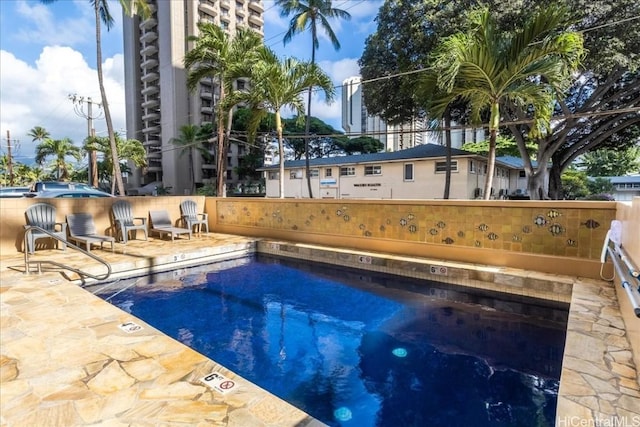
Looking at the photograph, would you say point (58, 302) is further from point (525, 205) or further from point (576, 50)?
point (576, 50)

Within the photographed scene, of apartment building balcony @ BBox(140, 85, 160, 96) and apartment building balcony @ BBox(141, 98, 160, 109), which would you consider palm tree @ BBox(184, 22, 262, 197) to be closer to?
apartment building balcony @ BBox(140, 85, 160, 96)

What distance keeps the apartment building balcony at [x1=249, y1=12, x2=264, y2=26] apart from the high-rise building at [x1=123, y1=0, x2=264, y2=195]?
113 centimetres

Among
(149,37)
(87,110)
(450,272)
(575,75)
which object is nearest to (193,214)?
(450,272)

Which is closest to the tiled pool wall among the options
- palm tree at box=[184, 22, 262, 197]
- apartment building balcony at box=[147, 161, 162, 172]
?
palm tree at box=[184, 22, 262, 197]

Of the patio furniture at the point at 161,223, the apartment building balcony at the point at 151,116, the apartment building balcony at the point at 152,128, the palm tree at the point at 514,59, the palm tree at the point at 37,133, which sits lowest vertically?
the patio furniture at the point at 161,223

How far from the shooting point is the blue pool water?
2.94m

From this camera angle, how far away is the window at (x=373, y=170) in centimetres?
2288

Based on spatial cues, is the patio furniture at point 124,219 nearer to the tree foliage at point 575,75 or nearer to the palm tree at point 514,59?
the palm tree at point 514,59

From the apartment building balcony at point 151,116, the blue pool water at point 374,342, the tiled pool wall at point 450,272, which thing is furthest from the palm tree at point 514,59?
the apartment building balcony at point 151,116

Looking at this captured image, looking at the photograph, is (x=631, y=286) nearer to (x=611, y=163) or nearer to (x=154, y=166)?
(x=611, y=163)

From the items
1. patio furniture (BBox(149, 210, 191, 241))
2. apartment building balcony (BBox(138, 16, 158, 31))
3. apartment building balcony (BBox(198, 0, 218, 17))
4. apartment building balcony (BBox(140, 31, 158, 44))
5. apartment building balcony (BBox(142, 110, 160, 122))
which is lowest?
patio furniture (BBox(149, 210, 191, 241))

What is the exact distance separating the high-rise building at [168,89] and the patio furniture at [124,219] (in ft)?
107

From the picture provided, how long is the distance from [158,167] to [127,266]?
43.7 meters

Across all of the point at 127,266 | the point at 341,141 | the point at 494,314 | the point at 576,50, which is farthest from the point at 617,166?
the point at 127,266
